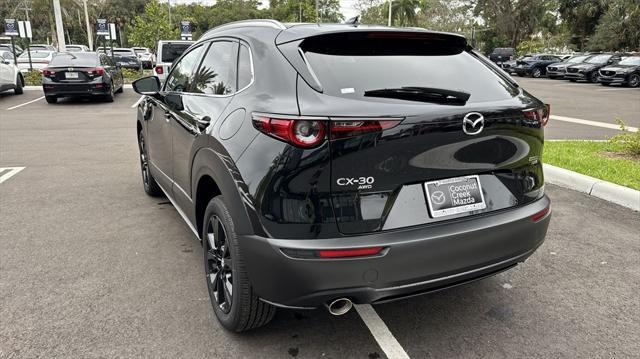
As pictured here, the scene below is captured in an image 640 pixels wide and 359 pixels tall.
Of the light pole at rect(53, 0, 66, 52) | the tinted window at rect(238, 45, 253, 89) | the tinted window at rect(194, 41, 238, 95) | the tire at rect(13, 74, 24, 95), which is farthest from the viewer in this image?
the light pole at rect(53, 0, 66, 52)

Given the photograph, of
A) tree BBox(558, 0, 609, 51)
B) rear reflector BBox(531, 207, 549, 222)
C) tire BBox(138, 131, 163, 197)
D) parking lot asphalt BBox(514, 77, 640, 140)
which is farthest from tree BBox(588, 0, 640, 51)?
rear reflector BBox(531, 207, 549, 222)

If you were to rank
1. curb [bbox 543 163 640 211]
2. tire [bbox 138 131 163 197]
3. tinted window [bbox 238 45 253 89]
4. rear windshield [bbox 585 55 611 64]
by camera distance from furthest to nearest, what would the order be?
rear windshield [bbox 585 55 611 64] < tire [bbox 138 131 163 197] < curb [bbox 543 163 640 211] < tinted window [bbox 238 45 253 89]

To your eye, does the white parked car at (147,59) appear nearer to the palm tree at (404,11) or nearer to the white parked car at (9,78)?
the white parked car at (9,78)

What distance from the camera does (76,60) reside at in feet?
48.5

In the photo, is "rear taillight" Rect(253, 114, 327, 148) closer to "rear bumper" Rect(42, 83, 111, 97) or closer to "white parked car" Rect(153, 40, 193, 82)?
"white parked car" Rect(153, 40, 193, 82)

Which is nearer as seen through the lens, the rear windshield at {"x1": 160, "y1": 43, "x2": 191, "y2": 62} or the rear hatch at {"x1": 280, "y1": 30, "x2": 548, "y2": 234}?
the rear hatch at {"x1": 280, "y1": 30, "x2": 548, "y2": 234}

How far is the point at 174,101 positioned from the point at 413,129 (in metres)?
2.16

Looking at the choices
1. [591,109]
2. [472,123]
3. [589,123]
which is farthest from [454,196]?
[591,109]

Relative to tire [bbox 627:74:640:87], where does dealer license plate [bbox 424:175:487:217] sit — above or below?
above

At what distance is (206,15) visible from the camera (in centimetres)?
8431

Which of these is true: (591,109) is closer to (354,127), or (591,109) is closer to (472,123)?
(472,123)

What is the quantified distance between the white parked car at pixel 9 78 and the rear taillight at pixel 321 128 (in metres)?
16.2

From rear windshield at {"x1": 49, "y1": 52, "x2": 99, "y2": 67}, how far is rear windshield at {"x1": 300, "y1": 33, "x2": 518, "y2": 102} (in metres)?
13.9

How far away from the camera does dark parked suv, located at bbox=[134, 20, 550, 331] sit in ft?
7.58
